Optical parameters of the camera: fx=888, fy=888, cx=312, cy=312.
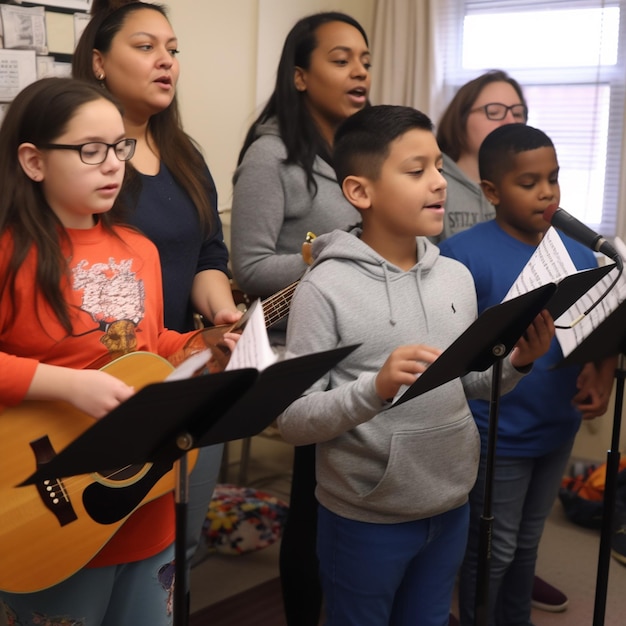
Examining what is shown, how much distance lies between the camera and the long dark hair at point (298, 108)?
2.10 metres

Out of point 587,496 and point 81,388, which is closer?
point 81,388

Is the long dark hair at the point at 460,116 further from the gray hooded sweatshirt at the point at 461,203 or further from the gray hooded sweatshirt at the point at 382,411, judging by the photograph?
the gray hooded sweatshirt at the point at 382,411

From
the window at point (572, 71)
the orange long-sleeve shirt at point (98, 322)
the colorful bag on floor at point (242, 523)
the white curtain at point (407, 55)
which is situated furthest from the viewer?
the white curtain at point (407, 55)

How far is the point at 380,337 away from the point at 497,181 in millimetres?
716

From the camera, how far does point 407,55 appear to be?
14.3 feet

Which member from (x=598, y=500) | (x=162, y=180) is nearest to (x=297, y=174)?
(x=162, y=180)

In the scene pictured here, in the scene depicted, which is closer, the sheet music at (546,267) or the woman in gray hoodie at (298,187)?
the sheet music at (546,267)

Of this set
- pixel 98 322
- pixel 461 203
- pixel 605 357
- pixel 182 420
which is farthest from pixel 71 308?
pixel 461 203

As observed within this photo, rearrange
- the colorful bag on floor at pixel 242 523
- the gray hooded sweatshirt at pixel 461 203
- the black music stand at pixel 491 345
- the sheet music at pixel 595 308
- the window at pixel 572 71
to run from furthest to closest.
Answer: the window at pixel 572 71 < the colorful bag on floor at pixel 242 523 < the gray hooded sweatshirt at pixel 461 203 < the sheet music at pixel 595 308 < the black music stand at pixel 491 345

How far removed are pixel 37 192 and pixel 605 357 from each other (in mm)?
1117

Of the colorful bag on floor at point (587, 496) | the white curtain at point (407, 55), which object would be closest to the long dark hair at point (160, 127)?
the colorful bag on floor at point (587, 496)

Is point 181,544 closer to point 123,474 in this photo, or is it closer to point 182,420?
point 182,420

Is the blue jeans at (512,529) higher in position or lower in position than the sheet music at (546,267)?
lower

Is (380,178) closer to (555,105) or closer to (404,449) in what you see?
(404,449)
